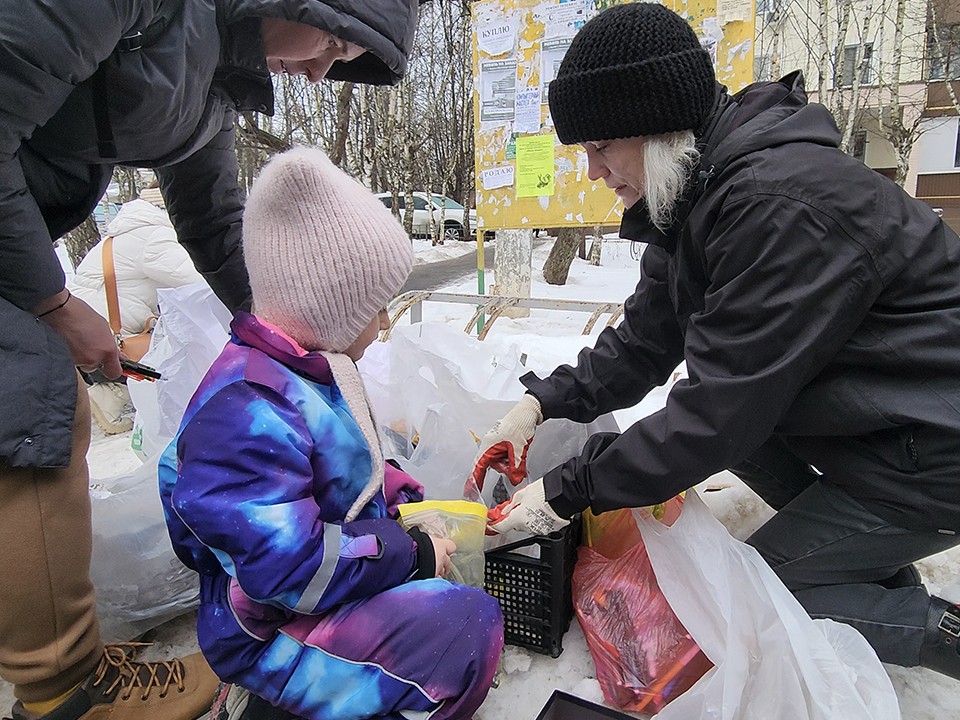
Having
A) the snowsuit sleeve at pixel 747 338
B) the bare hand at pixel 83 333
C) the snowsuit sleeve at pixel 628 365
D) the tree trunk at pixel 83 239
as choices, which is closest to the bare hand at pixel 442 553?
the snowsuit sleeve at pixel 747 338

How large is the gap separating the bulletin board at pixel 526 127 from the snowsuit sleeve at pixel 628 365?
206 cm

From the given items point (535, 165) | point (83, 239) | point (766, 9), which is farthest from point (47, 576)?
point (766, 9)

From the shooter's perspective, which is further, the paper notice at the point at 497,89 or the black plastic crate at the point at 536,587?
the paper notice at the point at 497,89

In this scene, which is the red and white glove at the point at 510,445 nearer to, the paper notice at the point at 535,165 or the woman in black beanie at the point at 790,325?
the woman in black beanie at the point at 790,325

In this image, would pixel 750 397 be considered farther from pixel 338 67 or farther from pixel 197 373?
pixel 197 373

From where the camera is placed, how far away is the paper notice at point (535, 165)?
3.93 meters

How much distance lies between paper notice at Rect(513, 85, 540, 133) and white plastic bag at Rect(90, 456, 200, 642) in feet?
10.1

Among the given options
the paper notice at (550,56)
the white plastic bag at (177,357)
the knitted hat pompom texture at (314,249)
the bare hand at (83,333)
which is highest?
the paper notice at (550,56)

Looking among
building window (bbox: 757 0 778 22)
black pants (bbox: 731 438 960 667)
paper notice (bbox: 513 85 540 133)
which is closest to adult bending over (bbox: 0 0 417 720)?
black pants (bbox: 731 438 960 667)

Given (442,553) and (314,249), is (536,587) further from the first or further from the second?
(314,249)

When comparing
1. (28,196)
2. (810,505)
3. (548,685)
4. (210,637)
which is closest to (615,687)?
(548,685)

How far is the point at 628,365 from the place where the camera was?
183 cm

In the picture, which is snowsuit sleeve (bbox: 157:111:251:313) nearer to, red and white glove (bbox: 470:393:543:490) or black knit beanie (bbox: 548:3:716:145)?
red and white glove (bbox: 470:393:543:490)

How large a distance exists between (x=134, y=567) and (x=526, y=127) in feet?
10.8
